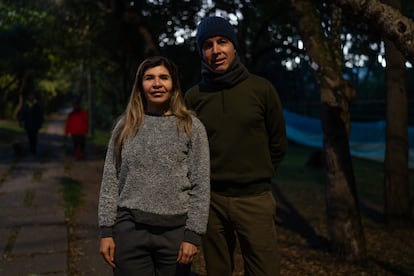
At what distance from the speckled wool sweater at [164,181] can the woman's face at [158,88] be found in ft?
0.30

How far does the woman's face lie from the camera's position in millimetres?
2412

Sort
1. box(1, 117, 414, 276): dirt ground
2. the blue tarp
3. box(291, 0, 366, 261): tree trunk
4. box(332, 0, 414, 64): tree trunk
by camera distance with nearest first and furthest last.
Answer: box(332, 0, 414, 64): tree trunk → box(291, 0, 366, 261): tree trunk → box(1, 117, 414, 276): dirt ground → the blue tarp

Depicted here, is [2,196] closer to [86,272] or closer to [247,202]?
[86,272]

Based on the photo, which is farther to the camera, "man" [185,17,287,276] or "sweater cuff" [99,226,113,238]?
"man" [185,17,287,276]

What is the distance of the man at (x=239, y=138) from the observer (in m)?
2.61

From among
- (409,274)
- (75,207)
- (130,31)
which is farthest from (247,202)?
(130,31)

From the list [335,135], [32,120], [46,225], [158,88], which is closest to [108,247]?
[158,88]

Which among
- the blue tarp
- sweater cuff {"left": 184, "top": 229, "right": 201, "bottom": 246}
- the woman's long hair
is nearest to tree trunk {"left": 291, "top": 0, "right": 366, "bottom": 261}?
the woman's long hair

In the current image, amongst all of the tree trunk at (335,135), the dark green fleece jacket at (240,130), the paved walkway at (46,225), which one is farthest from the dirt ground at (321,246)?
the dark green fleece jacket at (240,130)

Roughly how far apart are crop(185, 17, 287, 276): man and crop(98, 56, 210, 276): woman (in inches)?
9.8

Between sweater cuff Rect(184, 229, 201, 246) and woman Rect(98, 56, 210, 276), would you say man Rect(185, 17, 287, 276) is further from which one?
sweater cuff Rect(184, 229, 201, 246)

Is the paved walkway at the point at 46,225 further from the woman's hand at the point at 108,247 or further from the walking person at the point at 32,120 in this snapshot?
the walking person at the point at 32,120

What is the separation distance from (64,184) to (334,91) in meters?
5.66

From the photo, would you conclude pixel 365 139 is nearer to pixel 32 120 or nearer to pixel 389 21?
pixel 32 120
